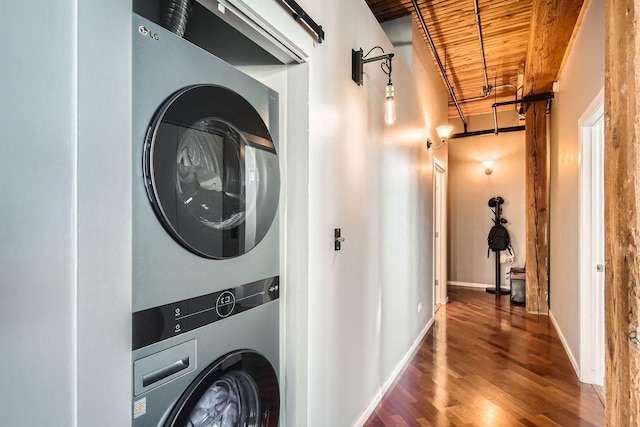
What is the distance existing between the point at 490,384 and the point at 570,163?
2.29m

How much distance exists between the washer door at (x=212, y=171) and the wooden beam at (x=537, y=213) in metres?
4.71

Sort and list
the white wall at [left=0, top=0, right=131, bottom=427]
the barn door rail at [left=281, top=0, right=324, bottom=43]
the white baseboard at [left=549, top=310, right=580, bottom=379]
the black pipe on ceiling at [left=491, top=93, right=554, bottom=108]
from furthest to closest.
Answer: the black pipe on ceiling at [left=491, top=93, right=554, bottom=108] < the white baseboard at [left=549, top=310, right=580, bottom=379] < the barn door rail at [left=281, top=0, right=324, bottom=43] < the white wall at [left=0, top=0, right=131, bottom=427]

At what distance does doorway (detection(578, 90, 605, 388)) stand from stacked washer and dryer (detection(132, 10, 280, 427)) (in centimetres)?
279

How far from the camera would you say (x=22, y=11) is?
0.63m

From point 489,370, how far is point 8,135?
3.51 meters

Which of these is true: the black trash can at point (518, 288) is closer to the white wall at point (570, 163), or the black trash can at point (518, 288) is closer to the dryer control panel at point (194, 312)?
the white wall at point (570, 163)

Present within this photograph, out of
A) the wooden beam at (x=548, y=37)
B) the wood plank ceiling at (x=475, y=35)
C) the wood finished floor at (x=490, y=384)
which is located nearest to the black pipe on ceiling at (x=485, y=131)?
the wood plank ceiling at (x=475, y=35)

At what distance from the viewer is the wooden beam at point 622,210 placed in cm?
107

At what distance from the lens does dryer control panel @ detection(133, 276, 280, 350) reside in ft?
2.87

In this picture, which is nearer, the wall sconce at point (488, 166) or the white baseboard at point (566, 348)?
the white baseboard at point (566, 348)

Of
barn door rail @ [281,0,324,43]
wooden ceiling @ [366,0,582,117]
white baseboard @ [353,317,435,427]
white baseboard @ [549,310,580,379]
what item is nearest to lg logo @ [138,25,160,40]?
barn door rail @ [281,0,324,43]

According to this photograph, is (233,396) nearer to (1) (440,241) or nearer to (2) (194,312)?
(2) (194,312)

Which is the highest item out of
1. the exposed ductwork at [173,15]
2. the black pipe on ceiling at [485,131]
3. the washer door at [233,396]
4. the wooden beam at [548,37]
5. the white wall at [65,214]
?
the wooden beam at [548,37]

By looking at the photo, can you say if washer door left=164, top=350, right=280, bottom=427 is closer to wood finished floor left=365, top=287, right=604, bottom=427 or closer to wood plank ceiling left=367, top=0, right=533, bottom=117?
wood finished floor left=365, top=287, right=604, bottom=427
